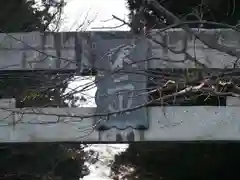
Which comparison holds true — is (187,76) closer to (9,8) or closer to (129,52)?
(129,52)

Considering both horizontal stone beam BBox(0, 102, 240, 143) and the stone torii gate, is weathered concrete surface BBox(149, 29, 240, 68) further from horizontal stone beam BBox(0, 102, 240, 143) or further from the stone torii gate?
horizontal stone beam BBox(0, 102, 240, 143)

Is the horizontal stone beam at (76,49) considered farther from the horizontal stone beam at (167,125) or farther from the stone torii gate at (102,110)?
the horizontal stone beam at (167,125)

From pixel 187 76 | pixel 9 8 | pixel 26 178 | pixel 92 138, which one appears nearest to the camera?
pixel 187 76

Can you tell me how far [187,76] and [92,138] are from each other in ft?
12.3

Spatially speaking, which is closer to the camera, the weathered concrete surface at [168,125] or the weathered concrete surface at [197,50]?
the weathered concrete surface at [197,50]

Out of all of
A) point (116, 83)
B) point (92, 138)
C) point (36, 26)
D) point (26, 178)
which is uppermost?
point (36, 26)

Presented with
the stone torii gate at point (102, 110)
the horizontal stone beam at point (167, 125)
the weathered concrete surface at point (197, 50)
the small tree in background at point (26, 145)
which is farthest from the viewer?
the small tree in background at point (26, 145)

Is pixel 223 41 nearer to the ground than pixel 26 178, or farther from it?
farther from it

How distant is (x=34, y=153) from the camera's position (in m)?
10.6

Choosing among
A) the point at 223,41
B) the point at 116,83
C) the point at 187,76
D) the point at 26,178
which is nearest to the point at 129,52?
the point at 116,83

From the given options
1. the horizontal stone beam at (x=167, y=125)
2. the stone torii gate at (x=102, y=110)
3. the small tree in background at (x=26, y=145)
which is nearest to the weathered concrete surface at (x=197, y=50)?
the stone torii gate at (x=102, y=110)

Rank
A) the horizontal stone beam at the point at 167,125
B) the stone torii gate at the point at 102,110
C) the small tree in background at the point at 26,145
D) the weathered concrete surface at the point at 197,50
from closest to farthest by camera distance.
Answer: the weathered concrete surface at the point at 197,50
the stone torii gate at the point at 102,110
the horizontal stone beam at the point at 167,125
the small tree in background at the point at 26,145

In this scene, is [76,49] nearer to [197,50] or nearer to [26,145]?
[197,50]

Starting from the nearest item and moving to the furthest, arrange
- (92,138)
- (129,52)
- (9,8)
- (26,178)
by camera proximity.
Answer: (129,52), (92,138), (9,8), (26,178)
